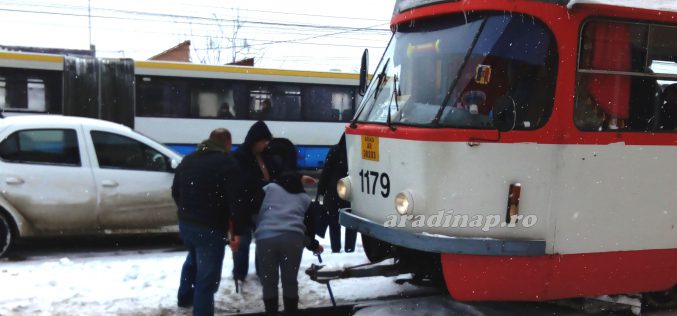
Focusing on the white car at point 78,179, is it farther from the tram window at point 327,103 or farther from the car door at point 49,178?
the tram window at point 327,103

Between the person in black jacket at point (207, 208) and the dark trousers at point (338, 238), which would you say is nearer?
the person in black jacket at point (207, 208)

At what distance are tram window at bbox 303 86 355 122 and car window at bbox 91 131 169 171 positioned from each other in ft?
34.2

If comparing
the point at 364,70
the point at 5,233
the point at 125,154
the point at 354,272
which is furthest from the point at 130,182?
the point at 354,272

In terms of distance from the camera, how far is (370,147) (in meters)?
5.38

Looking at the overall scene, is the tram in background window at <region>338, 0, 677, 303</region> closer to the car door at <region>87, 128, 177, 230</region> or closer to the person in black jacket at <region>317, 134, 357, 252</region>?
the person in black jacket at <region>317, 134, 357, 252</region>

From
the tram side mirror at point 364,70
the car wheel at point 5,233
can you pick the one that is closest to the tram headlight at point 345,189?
the tram side mirror at point 364,70

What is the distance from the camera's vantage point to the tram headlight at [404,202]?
15.6ft

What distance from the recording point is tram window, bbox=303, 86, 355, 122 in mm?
18391

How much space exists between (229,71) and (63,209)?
10.6m

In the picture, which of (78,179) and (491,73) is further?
(78,179)

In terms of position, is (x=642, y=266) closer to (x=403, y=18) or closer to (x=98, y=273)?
(x=403, y=18)

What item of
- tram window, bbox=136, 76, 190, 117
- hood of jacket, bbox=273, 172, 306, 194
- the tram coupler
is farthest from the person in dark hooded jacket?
tram window, bbox=136, 76, 190, 117

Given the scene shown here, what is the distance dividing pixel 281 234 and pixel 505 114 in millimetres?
2070
